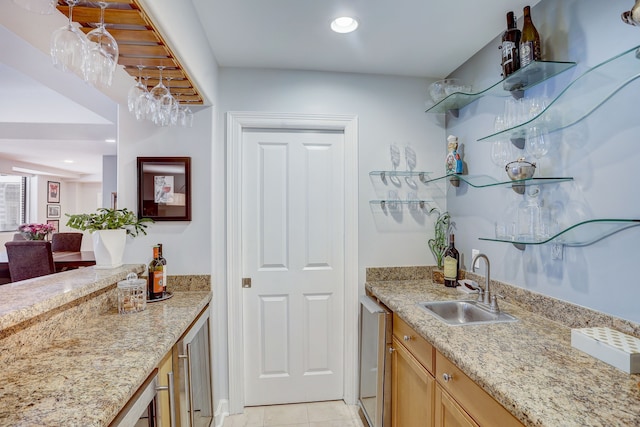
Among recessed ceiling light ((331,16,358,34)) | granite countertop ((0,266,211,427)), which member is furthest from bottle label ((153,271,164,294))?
recessed ceiling light ((331,16,358,34))

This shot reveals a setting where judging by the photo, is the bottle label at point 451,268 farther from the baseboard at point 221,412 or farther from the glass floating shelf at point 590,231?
the baseboard at point 221,412

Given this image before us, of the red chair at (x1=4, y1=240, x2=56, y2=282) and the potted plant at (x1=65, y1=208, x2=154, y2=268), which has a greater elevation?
the potted plant at (x1=65, y1=208, x2=154, y2=268)

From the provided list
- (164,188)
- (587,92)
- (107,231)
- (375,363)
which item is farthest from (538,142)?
(107,231)

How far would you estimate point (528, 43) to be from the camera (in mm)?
1564

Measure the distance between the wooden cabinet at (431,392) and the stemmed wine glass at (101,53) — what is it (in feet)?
5.37

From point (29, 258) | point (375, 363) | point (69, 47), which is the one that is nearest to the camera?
point (69, 47)

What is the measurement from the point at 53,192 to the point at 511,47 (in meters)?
10.4

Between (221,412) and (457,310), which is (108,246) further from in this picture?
(457,310)

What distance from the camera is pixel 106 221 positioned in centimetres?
184

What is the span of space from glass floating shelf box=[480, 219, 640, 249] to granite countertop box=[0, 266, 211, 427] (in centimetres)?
169

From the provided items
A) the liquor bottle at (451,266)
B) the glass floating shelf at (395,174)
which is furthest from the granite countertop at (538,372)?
the glass floating shelf at (395,174)

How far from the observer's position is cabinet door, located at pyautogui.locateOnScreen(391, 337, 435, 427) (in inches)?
57.7

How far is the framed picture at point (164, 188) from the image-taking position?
2.08 meters

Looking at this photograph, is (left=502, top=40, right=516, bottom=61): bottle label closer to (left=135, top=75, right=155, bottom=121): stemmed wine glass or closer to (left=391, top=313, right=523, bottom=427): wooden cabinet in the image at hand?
(left=391, top=313, right=523, bottom=427): wooden cabinet
